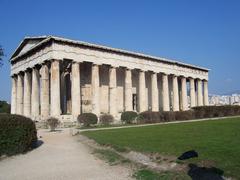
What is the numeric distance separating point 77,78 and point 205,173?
1339 inches

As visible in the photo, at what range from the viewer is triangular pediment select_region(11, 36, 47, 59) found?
4436 centimetres

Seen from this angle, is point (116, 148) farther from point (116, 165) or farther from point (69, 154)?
point (116, 165)

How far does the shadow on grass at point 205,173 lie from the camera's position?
8.81 m

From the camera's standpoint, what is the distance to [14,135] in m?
15.9

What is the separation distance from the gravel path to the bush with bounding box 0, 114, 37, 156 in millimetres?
482

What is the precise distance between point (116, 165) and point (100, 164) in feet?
2.53

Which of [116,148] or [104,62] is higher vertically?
[104,62]

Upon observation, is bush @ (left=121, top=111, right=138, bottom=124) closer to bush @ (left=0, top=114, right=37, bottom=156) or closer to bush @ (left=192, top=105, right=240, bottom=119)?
bush @ (left=192, top=105, right=240, bottom=119)

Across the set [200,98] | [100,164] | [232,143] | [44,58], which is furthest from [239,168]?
[200,98]

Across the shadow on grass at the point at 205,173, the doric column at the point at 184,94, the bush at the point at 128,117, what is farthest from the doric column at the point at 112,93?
the shadow on grass at the point at 205,173

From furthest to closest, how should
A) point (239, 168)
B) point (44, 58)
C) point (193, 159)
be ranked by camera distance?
point (44, 58) < point (193, 159) < point (239, 168)

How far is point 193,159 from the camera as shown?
10.8 meters

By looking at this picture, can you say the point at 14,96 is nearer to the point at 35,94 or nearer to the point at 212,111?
the point at 35,94

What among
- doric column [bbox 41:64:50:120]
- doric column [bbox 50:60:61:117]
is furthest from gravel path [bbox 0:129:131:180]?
doric column [bbox 41:64:50:120]
